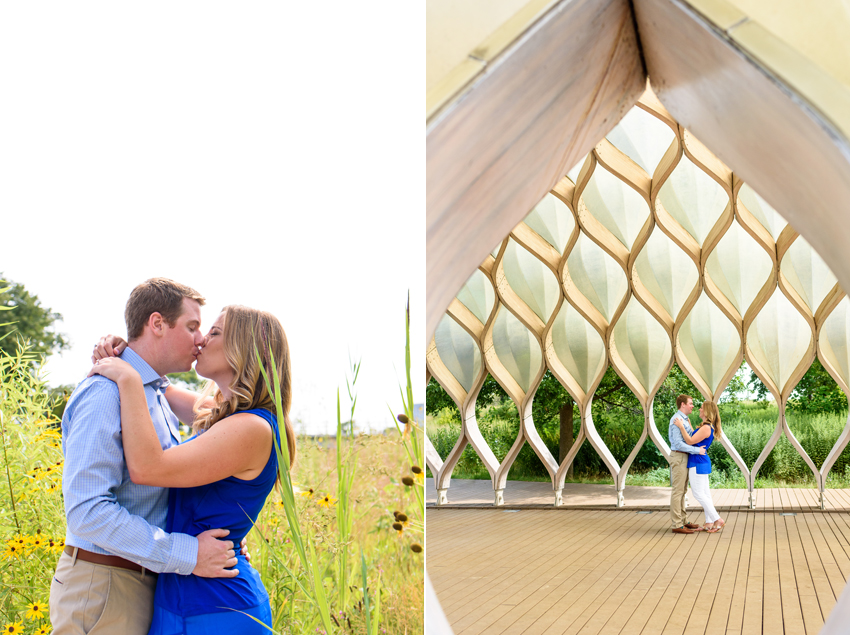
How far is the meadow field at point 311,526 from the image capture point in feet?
4.30

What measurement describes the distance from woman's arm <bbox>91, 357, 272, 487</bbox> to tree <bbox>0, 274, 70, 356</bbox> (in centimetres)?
19

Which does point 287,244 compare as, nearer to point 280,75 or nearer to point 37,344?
point 280,75

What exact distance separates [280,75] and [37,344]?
0.90 meters

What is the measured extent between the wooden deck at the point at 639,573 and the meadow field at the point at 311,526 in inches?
95.3

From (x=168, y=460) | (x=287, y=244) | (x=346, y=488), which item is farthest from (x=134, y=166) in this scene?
(x=346, y=488)

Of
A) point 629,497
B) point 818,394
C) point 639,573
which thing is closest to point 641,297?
point 629,497

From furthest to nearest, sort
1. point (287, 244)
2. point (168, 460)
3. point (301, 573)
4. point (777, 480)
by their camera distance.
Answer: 1. point (777, 480)
2. point (287, 244)
3. point (301, 573)
4. point (168, 460)

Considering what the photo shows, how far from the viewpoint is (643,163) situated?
9031 millimetres

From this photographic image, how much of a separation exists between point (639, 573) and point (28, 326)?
16.1ft

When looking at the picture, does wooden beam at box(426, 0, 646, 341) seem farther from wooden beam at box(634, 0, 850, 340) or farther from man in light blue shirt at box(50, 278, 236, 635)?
man in light blue shirt at box(50, 278, 236, 635)

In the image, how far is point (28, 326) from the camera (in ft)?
4.36

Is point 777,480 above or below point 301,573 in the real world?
below

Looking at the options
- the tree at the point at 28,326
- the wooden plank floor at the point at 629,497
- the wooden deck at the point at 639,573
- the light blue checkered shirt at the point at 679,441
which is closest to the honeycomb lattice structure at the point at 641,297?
the wooden plank floor at the point at 629,497

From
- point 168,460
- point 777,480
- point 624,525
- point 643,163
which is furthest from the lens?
point 777,480
